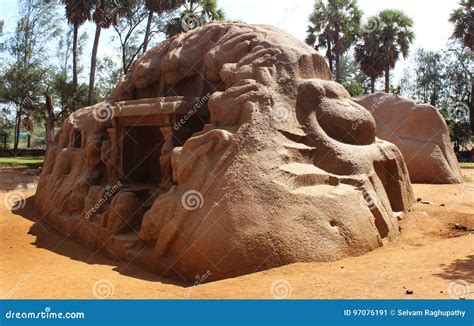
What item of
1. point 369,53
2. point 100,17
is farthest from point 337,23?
point 100,17

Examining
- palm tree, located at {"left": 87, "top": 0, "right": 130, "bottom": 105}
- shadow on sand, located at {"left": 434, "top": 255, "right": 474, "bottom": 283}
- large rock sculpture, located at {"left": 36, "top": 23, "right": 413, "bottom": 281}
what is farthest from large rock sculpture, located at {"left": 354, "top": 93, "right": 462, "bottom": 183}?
palm tree, located at {"left": 87, "top": 0, "right": 130, "bottom": 105}

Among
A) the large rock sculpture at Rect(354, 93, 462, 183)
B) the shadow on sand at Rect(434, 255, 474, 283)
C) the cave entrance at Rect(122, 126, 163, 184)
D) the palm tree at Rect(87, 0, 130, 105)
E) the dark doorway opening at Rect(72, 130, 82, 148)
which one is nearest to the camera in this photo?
the shadow on sand at Rect(434, 255, 474, 283)

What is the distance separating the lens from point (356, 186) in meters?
7.55

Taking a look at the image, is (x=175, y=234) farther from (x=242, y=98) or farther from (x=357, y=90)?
(x=357, y=90)

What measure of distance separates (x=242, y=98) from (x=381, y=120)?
32.2ft

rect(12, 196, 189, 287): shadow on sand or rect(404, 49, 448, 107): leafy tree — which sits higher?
rect(404, 49, 448, 107): leafy tree

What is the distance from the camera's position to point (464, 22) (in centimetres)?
2558

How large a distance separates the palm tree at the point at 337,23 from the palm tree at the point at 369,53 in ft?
2.91

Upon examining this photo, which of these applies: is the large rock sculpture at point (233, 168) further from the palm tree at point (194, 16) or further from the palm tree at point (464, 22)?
the palm tree at point (464, 22)

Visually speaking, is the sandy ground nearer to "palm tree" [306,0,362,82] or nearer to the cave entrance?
the cave entrance

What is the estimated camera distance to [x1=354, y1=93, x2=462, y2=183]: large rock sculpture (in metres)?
14.5

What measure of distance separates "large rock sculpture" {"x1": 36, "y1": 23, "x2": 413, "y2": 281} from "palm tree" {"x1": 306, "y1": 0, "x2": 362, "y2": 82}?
18.8 metres

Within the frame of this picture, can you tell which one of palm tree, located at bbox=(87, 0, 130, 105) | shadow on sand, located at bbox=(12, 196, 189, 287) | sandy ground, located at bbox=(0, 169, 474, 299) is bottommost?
shadow on sand, located at bbox=(12, 196, 189, 287)

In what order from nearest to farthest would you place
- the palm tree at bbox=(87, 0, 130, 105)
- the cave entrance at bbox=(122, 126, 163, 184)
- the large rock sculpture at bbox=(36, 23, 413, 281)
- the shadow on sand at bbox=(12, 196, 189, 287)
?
the large rock sculpture at bbox=(36, 23, 413, 281), the shadow on sand at bbox=(12, 196, 189, 287), the cave entrance at bbox=(122, 126, 163, 184), the palm tree at bbox=(87, 0, 130, 105)
